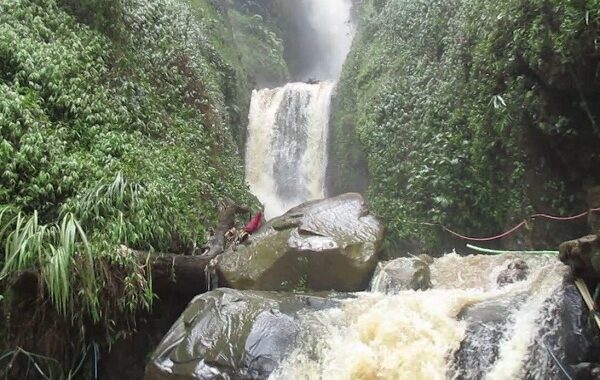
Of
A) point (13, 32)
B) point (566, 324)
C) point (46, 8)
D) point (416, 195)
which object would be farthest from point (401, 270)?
point (46, 8)

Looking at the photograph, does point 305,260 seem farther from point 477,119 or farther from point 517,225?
point 477,119

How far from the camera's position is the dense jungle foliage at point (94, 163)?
5.41m

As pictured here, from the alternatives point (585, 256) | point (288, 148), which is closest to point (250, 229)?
point (585, 256)

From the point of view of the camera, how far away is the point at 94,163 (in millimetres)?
7023

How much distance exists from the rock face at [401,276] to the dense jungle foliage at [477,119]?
177 cm

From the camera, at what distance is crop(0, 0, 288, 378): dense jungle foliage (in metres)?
5.41

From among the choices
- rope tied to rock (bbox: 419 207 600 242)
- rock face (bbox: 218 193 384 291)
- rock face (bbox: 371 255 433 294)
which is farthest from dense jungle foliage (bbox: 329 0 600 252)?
rock face (bbox: 218 193 384 291)

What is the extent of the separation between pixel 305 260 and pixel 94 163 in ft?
10.3

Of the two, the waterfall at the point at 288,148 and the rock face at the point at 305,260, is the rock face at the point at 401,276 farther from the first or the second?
the waterfall at the point at 288,148

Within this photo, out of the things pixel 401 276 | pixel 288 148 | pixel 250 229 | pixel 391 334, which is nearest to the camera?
pixel 391 334

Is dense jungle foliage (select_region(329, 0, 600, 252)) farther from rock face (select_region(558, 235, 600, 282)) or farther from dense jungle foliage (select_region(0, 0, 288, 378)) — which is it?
dense jungle foliage (select_region(0, 0, 288, 378))

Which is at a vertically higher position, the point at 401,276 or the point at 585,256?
the point at 585,256

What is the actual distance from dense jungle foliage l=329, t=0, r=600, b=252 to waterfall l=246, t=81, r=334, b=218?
3.74 ft

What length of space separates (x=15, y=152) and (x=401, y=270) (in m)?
4.98
